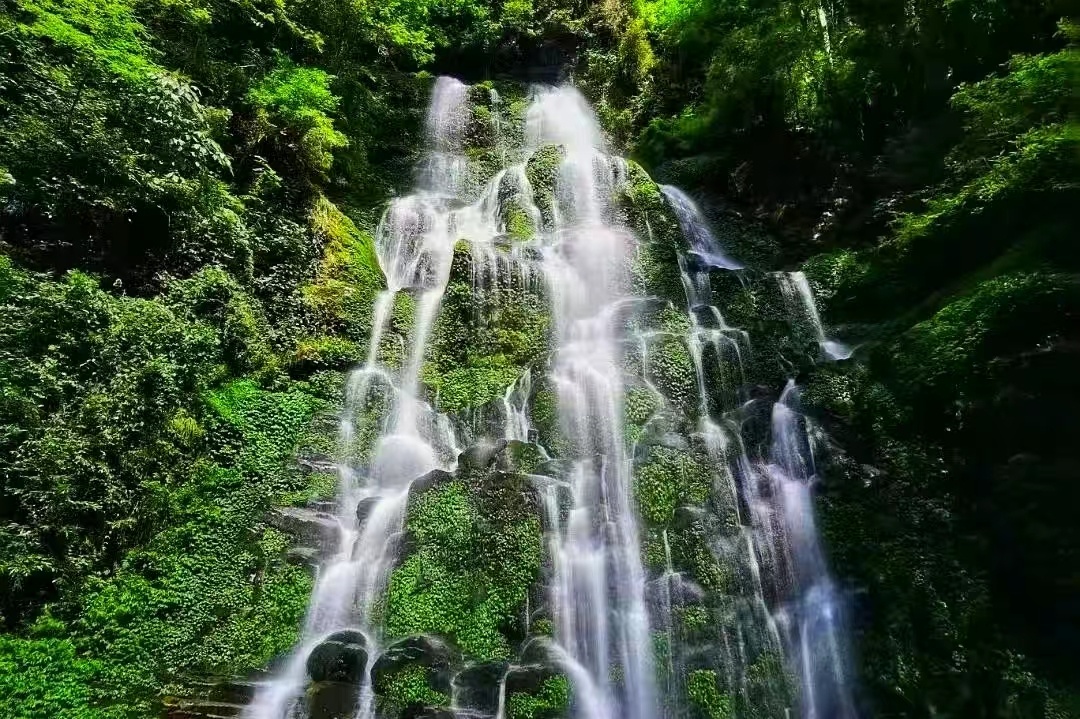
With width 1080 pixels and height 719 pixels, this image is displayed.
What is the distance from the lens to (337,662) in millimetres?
6734

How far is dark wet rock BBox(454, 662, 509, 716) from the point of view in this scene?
6.38 meters

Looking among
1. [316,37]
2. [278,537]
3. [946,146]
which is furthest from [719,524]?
[316,37]

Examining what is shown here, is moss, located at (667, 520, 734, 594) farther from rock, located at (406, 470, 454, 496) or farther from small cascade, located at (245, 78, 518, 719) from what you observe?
small cascade, located at (245, 78, 518, 719)

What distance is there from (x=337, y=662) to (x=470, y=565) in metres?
1.91

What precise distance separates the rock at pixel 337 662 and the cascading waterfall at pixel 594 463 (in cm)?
11

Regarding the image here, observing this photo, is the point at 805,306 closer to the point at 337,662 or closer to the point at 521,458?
the point at 521,458

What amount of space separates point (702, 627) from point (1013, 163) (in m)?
8.24

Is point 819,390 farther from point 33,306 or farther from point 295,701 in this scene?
point 33,306

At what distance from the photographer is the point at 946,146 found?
12031 millimetres

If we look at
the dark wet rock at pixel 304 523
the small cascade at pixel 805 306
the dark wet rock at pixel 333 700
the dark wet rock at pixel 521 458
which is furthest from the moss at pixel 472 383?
the small cascade at pixel 805 306

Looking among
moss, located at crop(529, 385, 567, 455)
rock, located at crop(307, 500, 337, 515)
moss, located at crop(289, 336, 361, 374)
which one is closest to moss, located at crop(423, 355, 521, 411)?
moss, located at crop(529, 385, 567, 455)

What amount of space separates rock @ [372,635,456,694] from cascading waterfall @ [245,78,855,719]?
7.9 inches

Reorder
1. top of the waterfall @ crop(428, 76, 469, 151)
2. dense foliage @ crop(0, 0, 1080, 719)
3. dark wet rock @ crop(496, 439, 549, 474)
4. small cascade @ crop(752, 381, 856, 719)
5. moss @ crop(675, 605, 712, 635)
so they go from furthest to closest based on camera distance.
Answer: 1. top of the waterfall @ crop(428, 76, 469, 151)
2. dark wet rock @ crop(496, 439, 549, 474)
3. moss @ crop(675, 605, 712, 635)
4. small cascade @ crop(752, 381, 856, 719)
5. dense foliage @ crop(0, 0, 1080, 719)

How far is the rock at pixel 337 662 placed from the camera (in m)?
6.68
